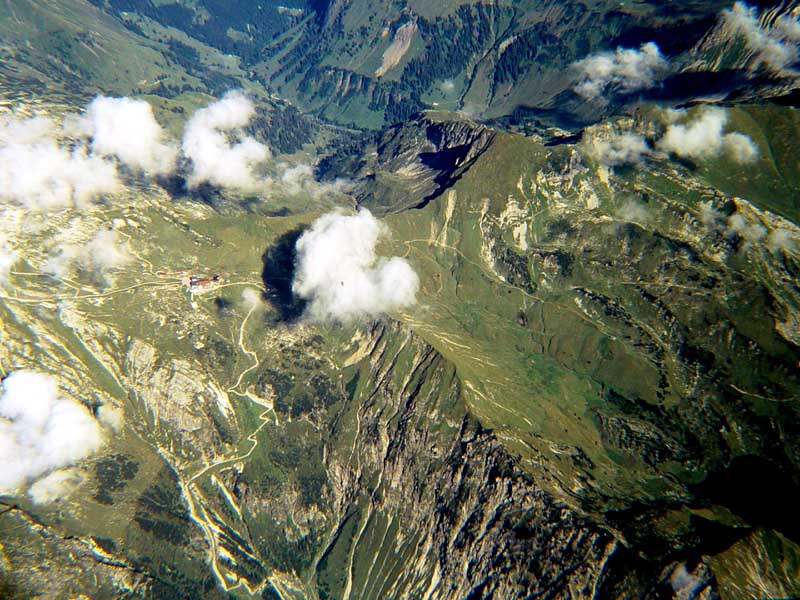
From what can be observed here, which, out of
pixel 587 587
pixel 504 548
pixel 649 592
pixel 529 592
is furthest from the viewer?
pixel 504 548

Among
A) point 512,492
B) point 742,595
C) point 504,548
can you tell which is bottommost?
point 504,548

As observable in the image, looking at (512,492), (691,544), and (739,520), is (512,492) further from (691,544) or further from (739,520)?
(739,520)

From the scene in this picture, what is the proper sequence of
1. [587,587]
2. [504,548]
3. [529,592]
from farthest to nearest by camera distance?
[504,548], [529,592], [587,587]

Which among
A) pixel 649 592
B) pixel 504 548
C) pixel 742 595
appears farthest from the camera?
pixel 504 548

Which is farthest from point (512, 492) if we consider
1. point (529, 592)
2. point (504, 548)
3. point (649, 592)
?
point (649, 592)

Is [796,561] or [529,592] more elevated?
[796,561]

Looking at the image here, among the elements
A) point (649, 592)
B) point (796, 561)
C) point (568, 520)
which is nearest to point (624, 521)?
point (568, 520)

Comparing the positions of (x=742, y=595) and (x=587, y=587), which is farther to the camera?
(x=587, y=587)

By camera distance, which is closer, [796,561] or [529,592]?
[796,561]

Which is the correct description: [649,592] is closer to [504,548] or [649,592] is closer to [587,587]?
[587,587]
